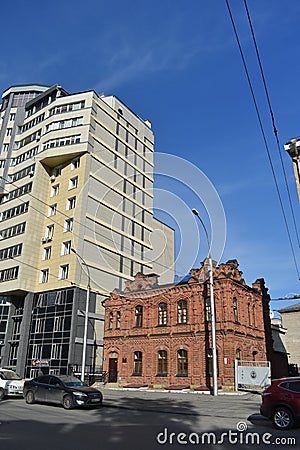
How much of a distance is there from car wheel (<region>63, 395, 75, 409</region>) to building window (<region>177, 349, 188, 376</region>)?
15.1 meters

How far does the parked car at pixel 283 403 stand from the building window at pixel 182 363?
60.9 ft

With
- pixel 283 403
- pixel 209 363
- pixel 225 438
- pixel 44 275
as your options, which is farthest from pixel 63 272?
pixel 225 438

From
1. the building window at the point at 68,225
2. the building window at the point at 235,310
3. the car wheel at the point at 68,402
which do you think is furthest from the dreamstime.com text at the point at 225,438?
the building window at the point at 68,225

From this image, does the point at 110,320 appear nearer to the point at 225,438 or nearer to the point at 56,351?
the point at 56,351

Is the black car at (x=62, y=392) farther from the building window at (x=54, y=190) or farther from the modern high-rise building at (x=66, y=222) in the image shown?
the building window at (x=54, y=190)

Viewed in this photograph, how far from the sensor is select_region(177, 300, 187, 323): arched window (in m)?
31.1

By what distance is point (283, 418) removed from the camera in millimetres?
11258

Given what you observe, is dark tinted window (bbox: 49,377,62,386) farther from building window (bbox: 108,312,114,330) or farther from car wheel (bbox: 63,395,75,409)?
building window (bbox: 108,312,114,330)

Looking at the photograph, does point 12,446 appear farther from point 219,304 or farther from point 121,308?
point 121,308

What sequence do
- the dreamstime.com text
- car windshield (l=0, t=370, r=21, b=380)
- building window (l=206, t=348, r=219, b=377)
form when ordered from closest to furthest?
1. the dreamstime.com text
2. car windshield (l=0, t=370, r=21, b=380)
3. building window (l=206, t=348, r=219, b=377)

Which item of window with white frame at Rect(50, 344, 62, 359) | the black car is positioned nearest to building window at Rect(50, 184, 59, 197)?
window with white frame at Rect(50, 344, 62, 359)

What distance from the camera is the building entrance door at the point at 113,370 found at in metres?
33.7

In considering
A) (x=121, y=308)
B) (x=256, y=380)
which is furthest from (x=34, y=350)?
(x=256, y=380)

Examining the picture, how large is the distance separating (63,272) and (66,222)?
5966 mm
